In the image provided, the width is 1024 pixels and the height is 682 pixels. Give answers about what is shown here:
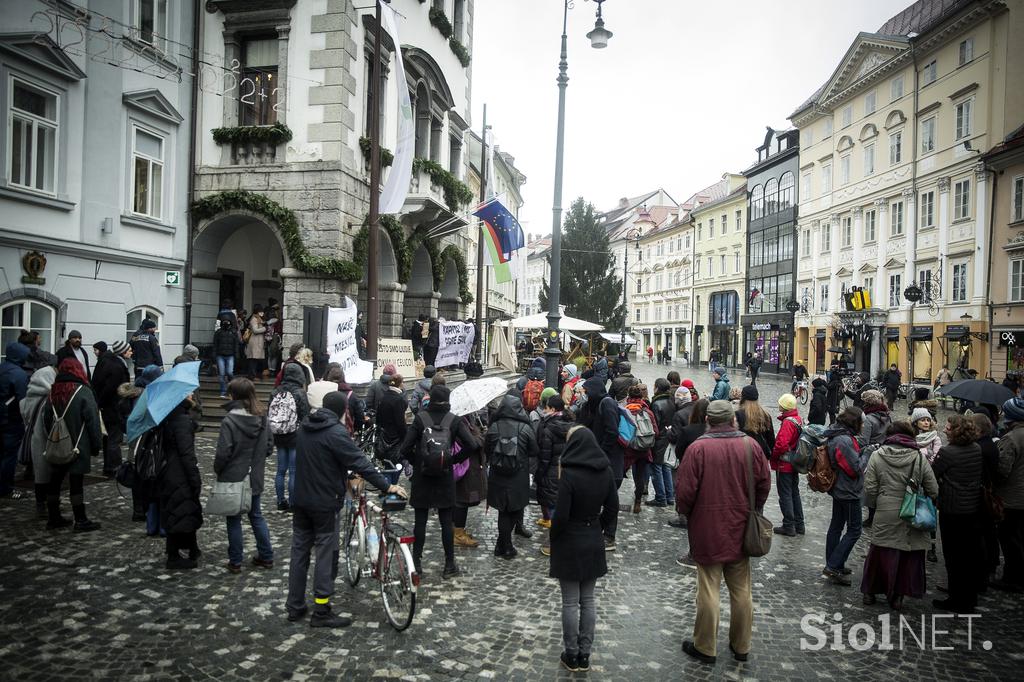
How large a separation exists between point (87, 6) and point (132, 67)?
1.40m

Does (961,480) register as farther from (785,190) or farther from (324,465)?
(785,190)

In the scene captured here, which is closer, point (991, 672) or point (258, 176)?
point (991, 672)

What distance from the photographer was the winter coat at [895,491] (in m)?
5.68

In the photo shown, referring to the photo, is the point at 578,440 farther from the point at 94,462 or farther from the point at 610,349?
the point at 610,349

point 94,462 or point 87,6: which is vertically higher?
point 87,6

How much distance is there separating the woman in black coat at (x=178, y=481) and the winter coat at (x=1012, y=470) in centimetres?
756

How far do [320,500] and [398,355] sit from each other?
11063 millimetres

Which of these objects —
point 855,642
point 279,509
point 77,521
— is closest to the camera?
point 855,642

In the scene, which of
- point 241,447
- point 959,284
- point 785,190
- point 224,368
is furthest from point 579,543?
point 785,190

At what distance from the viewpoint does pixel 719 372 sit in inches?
460

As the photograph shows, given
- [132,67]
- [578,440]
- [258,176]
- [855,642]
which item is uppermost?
[132,67]

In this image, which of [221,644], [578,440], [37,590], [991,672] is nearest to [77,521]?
[37,590]

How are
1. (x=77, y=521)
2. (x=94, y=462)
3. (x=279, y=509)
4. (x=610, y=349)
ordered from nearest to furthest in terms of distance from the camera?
(x=77, y=521), (x=279, y=509), (x=94, y=462), (x=610, y=349)

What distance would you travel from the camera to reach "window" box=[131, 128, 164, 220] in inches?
548
